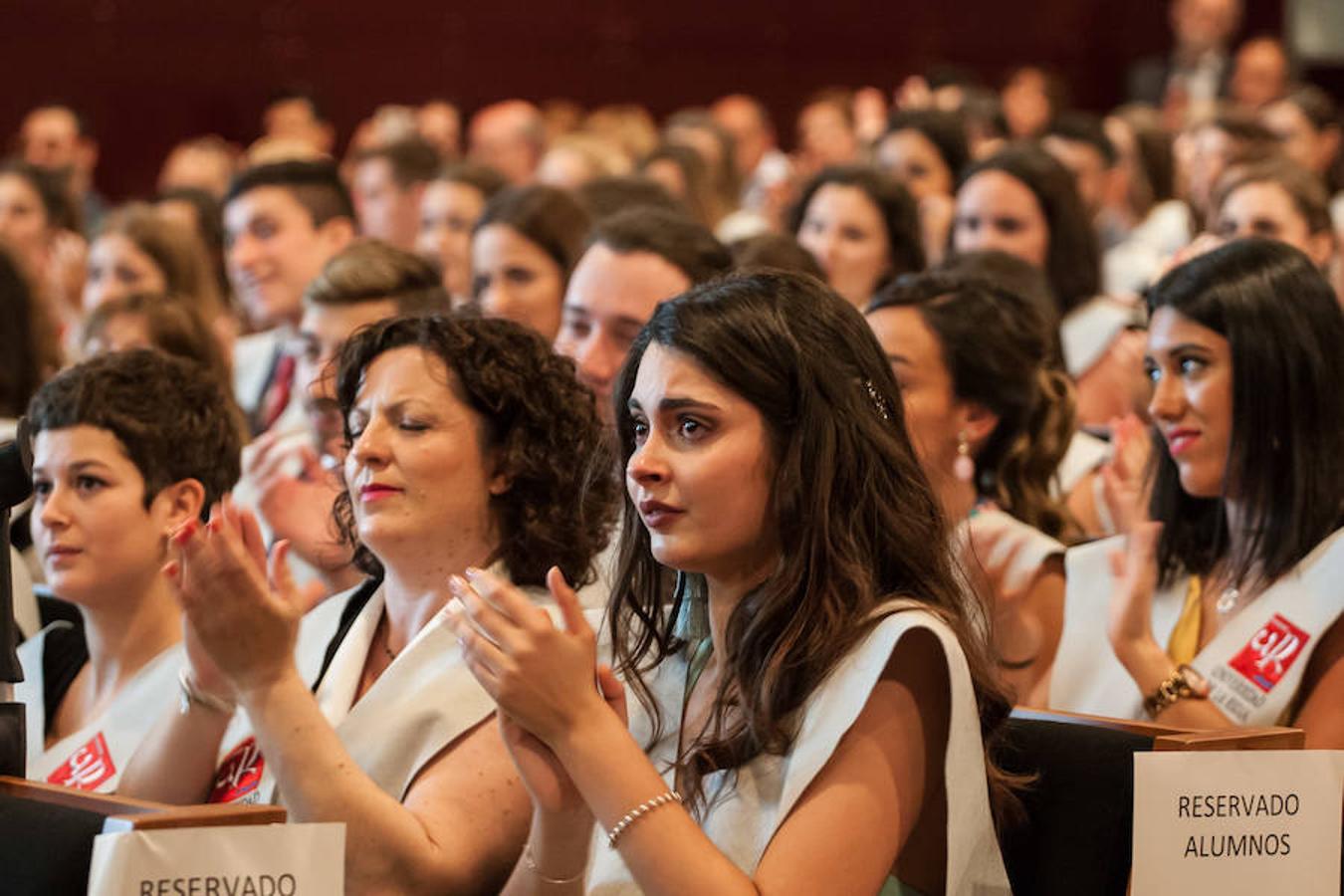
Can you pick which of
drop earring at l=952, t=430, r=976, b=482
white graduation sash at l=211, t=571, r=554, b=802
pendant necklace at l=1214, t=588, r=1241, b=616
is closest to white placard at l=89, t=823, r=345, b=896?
white graduation sash at l=211, t=571, r=554, b=802

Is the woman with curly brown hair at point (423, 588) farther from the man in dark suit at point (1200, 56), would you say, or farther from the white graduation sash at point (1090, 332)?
the man in dark suit at point (1200, 56)

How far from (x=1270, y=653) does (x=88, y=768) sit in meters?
1.74

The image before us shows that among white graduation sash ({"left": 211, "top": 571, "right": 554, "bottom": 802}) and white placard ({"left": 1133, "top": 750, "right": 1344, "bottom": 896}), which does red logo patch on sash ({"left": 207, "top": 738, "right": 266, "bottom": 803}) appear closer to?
white graduation sash ({"left": 211, "top": 571, "right": 554, "bottom": 802})

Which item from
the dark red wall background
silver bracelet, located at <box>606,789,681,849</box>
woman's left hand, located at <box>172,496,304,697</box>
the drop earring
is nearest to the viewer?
silver bracelet, located at <box>606,789,681,849</box>

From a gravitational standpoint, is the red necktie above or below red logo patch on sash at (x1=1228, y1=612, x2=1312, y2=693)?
above

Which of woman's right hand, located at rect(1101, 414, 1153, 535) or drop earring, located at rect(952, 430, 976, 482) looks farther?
drop earring, located at rect(952, 430, 976, 482)

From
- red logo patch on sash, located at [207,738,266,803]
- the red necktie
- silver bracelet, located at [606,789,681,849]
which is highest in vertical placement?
the red necktie

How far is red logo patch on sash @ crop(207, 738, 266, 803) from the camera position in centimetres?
283

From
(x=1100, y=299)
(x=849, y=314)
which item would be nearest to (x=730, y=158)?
(x=1100, y=299)

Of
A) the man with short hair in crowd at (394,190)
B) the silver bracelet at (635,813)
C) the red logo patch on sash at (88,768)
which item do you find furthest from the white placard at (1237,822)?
the man with short hair in crowd at (394,190)

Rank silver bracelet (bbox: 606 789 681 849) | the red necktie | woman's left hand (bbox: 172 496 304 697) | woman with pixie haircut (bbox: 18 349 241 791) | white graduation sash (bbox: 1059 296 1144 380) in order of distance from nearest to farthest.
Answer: silver bracelet (bbox: 606 789 681 849), woman's left hand (bbox: 172 496 304 697), woman with pixie haircut (bbox: 18 349 241 791), the red necktie, white graduation sash (bbox: 1059 296 1144 380)

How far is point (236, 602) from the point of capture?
2314 mm

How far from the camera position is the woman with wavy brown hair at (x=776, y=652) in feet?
7.07

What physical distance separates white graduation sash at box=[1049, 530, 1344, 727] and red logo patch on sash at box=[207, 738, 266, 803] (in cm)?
124
